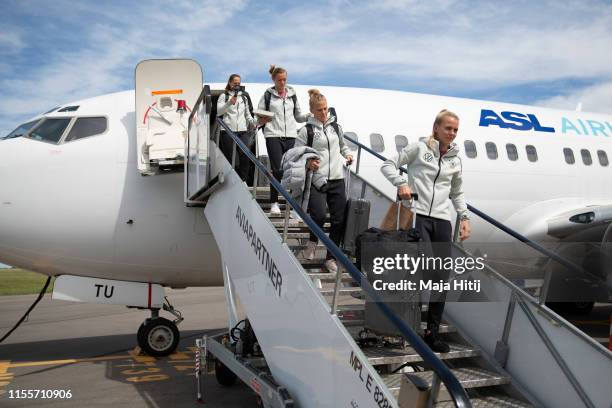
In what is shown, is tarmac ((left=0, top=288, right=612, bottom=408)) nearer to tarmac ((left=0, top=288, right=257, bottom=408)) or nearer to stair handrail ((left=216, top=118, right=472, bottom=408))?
tarmac ((left=0, top=288, right=257, bottom=408))

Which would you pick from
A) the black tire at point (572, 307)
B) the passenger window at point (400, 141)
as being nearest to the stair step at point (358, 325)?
the passenger window at point (400, 141)

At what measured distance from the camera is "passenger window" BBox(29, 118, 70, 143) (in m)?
7.48

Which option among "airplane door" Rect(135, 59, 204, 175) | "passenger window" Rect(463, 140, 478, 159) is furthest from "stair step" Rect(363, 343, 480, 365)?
"passenger window" Rect(463, 140, 478, 159)

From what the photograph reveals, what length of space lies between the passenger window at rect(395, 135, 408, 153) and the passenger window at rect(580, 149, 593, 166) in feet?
12.9

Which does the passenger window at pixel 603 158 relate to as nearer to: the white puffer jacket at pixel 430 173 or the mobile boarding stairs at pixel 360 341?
the mobile boarding stairs at pixel 360 341

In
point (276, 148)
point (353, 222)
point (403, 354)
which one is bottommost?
point (403, 354)

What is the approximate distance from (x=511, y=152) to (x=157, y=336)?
6.36 m

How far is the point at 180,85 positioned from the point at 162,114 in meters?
0.51

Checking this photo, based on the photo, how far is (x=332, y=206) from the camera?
5.18 meters

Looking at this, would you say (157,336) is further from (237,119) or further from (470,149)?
(470,149)

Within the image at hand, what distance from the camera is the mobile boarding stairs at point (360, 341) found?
12.0 ft

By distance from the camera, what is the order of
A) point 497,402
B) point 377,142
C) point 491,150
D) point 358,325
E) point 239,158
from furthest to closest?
point 491,150, point 377,142, point 239,158, point 358,325, point 497,402

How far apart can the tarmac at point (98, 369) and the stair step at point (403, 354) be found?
7.86 feet

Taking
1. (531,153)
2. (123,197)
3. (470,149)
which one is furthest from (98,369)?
(531,153)
